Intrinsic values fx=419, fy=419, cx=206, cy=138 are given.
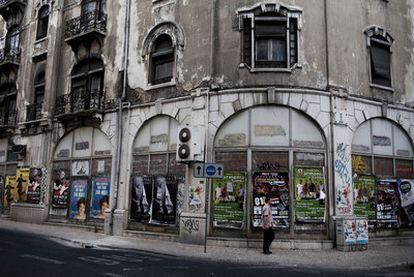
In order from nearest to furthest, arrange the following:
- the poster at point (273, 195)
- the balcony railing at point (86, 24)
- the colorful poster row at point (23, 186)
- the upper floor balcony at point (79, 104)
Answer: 1. the poster at point (273, 195)
2. the upper floor balcony at point (79, 104)
3. the balcony railing at point (86, 24)
4. the colorful poster row at point (23, 186)

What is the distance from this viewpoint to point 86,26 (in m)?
21.7

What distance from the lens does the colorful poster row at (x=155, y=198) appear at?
1714 centimetres

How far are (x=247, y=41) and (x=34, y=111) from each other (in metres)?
14.3

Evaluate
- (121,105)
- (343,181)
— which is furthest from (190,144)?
(343,181)

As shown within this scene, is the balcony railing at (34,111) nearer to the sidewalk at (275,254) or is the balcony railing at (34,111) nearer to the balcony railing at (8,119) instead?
the balcony railing at (8,119)

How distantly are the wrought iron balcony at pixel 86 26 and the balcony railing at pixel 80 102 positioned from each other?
288 cm

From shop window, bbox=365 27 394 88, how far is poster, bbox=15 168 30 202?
1908 cm

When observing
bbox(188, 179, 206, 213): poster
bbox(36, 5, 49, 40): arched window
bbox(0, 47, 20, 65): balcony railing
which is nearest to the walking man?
bbox(188, 179, 206, 213): poster

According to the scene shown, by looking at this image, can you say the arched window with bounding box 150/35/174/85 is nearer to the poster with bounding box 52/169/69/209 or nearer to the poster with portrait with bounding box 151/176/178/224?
the poster with portrait with bounding box 151/176/178/224

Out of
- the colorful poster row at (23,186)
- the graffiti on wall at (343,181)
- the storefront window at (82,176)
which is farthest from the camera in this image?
the colorful poster row at (23,186)

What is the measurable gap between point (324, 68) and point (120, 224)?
10.8 m

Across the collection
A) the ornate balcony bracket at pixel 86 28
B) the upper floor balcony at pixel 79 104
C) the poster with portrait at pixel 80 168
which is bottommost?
the poster with portrait at pixel 80 168

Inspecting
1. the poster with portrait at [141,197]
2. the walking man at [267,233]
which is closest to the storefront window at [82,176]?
the poster with portrait at [141,197]

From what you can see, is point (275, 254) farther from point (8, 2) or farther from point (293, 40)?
point (8, 2)
